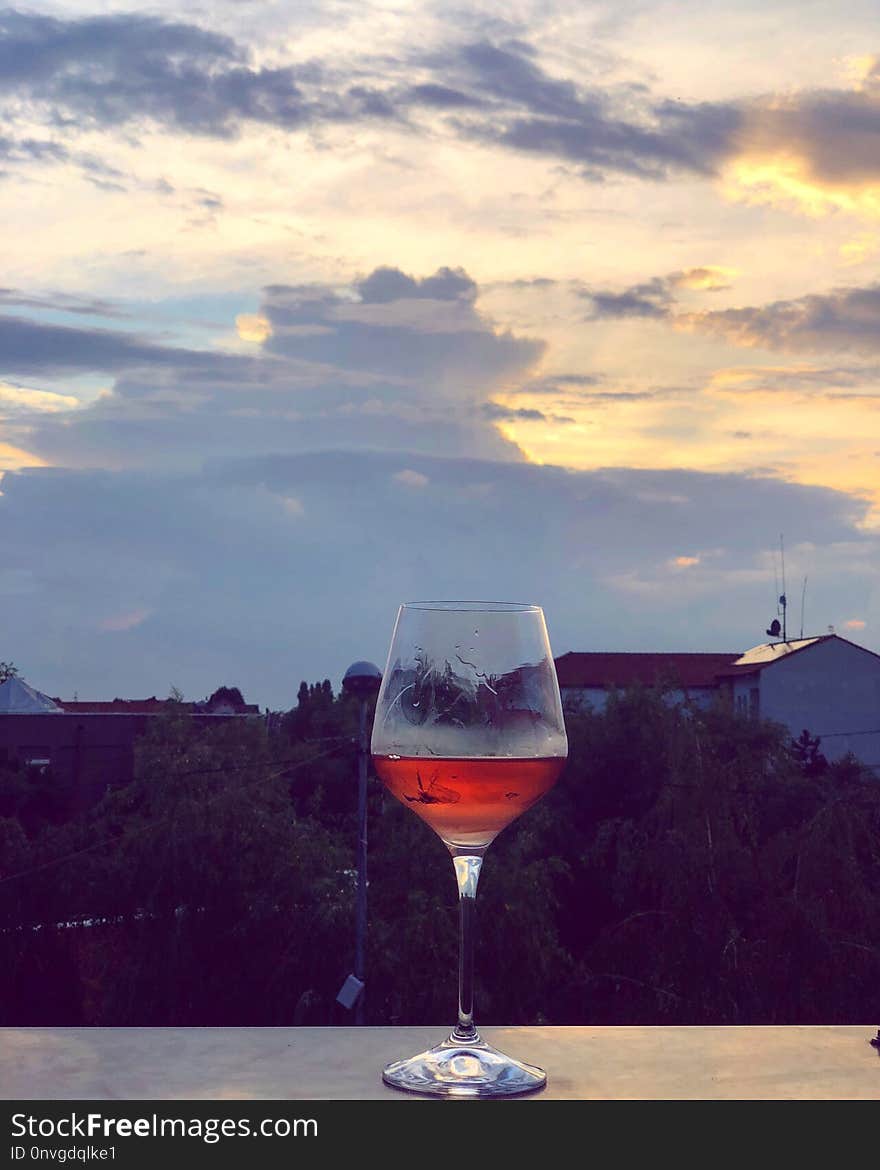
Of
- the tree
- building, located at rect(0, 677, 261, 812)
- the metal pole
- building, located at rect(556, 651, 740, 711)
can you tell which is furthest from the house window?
the metal pole

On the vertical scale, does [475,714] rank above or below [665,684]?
below

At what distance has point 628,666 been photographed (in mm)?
55781

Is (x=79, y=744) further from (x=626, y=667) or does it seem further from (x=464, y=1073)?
(x=464, y=1073)

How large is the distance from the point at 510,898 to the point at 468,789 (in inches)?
875

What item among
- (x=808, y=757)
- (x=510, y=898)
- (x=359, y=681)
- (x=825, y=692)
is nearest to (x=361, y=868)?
A: (x=510, y=898)

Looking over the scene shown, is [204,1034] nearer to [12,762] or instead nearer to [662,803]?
[662,803]

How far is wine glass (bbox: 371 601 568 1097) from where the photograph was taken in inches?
41.4

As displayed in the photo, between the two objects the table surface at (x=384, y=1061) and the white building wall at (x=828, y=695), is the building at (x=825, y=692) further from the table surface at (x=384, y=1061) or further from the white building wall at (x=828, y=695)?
the table surface at (x=384, y=1061)

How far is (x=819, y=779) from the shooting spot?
84.0ft

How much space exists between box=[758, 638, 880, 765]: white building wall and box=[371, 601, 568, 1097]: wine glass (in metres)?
38.0

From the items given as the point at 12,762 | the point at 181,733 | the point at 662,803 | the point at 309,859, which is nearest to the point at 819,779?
the point at 662,803

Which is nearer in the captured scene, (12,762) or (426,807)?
(426,807)

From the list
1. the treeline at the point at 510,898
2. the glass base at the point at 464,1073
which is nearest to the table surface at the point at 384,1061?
the glass base at the point at 464,1073
